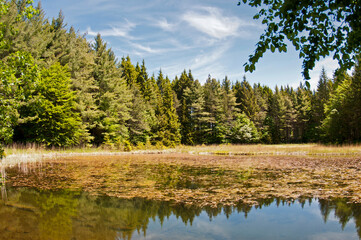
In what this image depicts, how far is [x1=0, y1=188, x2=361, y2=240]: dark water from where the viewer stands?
373 centimetres

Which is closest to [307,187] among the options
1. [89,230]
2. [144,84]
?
[89,230]

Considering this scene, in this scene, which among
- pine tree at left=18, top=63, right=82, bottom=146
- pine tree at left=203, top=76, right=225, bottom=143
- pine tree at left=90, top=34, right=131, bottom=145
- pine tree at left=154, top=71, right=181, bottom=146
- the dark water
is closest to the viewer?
the dark water

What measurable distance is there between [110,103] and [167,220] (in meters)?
27.2

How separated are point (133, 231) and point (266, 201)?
3.31 metres

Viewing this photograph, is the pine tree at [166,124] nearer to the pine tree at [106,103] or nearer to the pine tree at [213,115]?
the pine tree at [106,103]

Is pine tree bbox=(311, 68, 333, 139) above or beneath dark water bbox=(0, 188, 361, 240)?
above

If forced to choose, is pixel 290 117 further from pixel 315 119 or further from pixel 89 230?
pixel 89 230

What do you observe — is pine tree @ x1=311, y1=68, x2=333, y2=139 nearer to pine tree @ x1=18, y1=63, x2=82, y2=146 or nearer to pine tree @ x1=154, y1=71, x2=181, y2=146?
pine tree @ x1=154, y1=71, x2=181, y2=146

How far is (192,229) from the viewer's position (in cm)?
402

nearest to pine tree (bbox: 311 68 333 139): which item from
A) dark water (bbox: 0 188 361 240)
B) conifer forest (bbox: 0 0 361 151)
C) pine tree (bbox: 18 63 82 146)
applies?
conifer forest (bbox: 0 0 361 151)

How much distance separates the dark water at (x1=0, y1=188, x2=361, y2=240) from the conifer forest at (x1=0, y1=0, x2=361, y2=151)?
2235 mm

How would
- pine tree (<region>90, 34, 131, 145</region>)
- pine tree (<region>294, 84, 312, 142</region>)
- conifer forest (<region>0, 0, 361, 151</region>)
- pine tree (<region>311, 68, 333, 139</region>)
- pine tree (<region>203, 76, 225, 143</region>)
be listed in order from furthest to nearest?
pine tree (<region>294, 84, 312, 142</region>) < pine tree (<region>311, 68, 333, 139</region>) < pine tree (<region>203, 76, 225, 143</region>) < pine tree (<region>90, 34, 131, 145</region>) < conifer forest (<region>0, 0, 361, 151</region>)

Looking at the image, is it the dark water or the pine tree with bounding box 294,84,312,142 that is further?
the pine tree with bounding box 294,84,312,142

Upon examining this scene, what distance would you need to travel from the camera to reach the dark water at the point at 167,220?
12.2 feet
